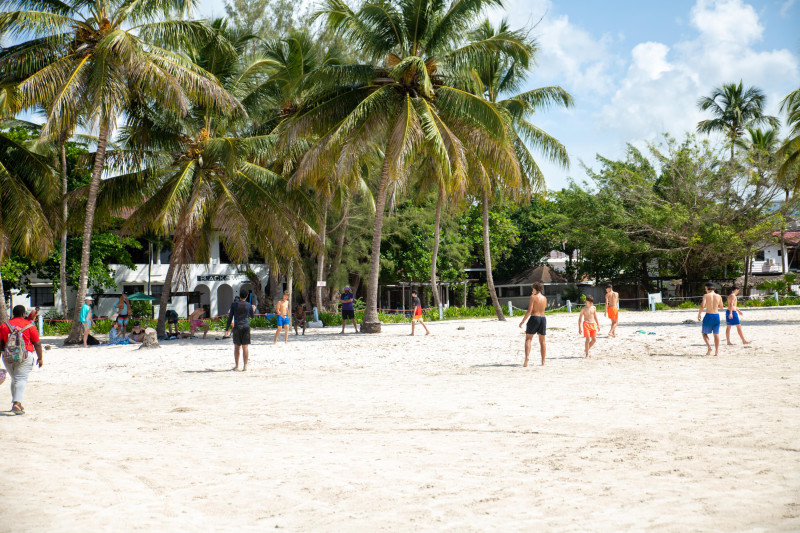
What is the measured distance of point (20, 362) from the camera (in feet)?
26.7

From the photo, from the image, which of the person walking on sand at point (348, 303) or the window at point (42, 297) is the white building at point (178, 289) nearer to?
the window at point (42, 297)

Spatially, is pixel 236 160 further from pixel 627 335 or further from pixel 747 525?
pixel 747 525

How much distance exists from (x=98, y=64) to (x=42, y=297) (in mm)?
19343

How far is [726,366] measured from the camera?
11.4 m

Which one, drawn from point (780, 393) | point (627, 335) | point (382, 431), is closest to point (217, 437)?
point (382, 431)

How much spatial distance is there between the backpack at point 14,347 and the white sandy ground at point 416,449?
0.74 m

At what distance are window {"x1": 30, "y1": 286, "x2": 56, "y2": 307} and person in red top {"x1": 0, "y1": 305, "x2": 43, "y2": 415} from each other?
89.6 ft

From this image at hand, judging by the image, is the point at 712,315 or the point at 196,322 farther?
the point at 196,322

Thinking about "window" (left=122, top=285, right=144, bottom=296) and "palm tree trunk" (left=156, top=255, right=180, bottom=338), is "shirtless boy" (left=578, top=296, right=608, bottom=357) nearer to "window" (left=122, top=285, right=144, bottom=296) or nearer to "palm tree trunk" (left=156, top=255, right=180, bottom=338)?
"palm tree trunk" (left=156, top=255, right=180, bottom=338)

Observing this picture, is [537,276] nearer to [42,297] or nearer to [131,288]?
[131,288]

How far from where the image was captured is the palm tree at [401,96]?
1916 cm

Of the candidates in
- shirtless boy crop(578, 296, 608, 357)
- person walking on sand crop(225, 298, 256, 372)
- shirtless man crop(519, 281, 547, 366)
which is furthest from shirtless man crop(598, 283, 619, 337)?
person walking on sand crop(225, 298, 256, 372)

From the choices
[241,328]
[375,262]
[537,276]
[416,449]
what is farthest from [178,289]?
[416,449]

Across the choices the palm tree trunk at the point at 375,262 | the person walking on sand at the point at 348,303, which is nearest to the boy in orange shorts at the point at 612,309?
the palm tree trunk at the point at 375,262
